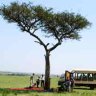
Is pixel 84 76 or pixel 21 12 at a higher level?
pixel 21 12

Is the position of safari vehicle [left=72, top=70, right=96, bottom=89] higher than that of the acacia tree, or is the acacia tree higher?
the acacia tree

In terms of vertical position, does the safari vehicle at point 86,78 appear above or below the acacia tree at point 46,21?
below

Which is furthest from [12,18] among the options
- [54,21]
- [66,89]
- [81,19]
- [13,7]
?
[66,89]

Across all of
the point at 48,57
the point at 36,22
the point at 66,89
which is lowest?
the point at 66,89

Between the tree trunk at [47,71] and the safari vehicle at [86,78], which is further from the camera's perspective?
the safari vehicle at [86,78]

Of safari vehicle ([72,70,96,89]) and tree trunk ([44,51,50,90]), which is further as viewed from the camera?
safari vehicle ([72,70,96,89])

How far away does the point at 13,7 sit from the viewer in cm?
4684

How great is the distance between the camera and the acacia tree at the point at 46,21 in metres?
46.8

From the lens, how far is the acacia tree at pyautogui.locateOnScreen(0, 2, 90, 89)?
1842 inches

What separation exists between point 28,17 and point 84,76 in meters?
9.90

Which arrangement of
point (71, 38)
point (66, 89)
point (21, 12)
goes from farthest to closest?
point (71, 38), point (21, 12), point (66, 89)

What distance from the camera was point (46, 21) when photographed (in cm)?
4769

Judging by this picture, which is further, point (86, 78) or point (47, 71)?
point (86, 78)

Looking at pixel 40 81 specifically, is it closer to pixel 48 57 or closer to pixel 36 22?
pixel 48 57
